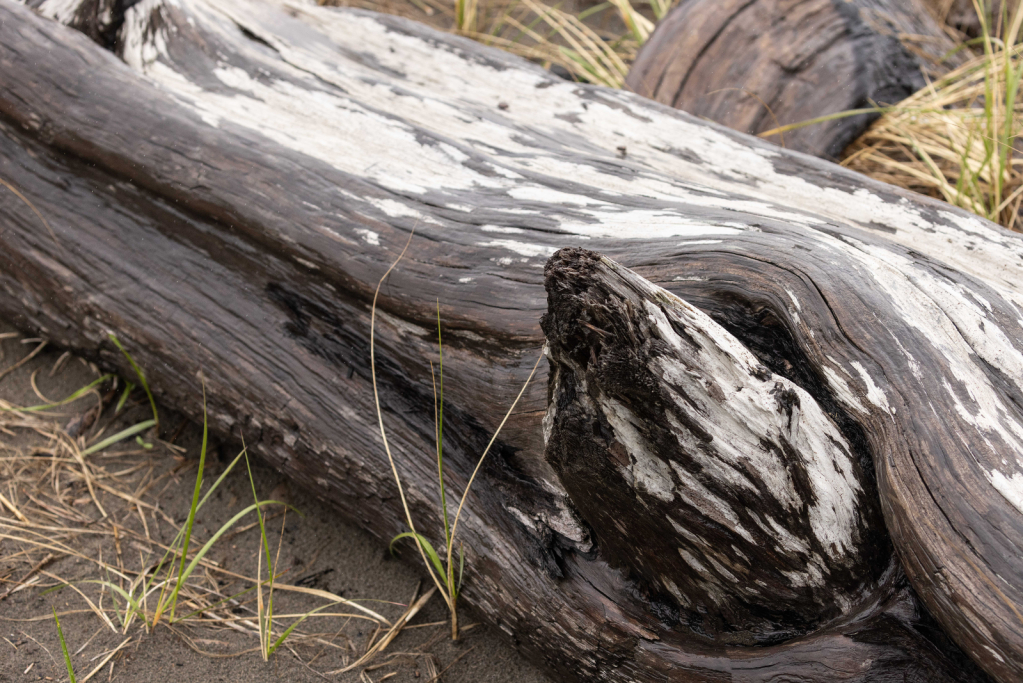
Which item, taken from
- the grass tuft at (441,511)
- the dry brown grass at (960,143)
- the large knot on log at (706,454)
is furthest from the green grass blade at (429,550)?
the dry brown grass at (960,143)

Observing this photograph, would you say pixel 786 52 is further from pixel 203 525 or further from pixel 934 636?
pixel 203 525

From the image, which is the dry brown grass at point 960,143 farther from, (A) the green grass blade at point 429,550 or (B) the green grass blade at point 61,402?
(B) the green grass blade at point 61,402

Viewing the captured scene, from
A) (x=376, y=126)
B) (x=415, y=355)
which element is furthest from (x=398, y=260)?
(x=376, y=126)

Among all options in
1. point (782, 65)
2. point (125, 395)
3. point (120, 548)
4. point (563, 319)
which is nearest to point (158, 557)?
point (120, 548)

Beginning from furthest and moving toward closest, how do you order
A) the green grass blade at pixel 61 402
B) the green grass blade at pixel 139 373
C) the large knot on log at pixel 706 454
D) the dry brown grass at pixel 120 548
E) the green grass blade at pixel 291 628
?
1. the green grass blade at pixel 61 402
2. the green grass blade at pixel 139 373
3. the dry brown grass at pixel 120 548
4. the green grass blade at pixel 291 628
5. the large knot on log at pixel 706 454

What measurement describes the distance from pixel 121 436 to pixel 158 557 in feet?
1.48

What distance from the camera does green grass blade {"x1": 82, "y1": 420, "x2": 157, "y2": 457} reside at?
2033mm

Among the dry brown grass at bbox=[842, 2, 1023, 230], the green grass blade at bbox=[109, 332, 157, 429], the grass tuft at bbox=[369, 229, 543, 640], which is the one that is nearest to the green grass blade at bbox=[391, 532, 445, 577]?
the grass tuft at bbox=[369, 229, 543, 640]

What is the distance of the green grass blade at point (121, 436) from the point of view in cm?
203

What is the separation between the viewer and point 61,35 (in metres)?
2.05

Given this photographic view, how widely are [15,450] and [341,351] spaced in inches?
41.0

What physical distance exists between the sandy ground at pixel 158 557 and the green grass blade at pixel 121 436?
2 centimetres

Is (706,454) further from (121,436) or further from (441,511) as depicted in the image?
(121,436)

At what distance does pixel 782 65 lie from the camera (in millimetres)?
2783
